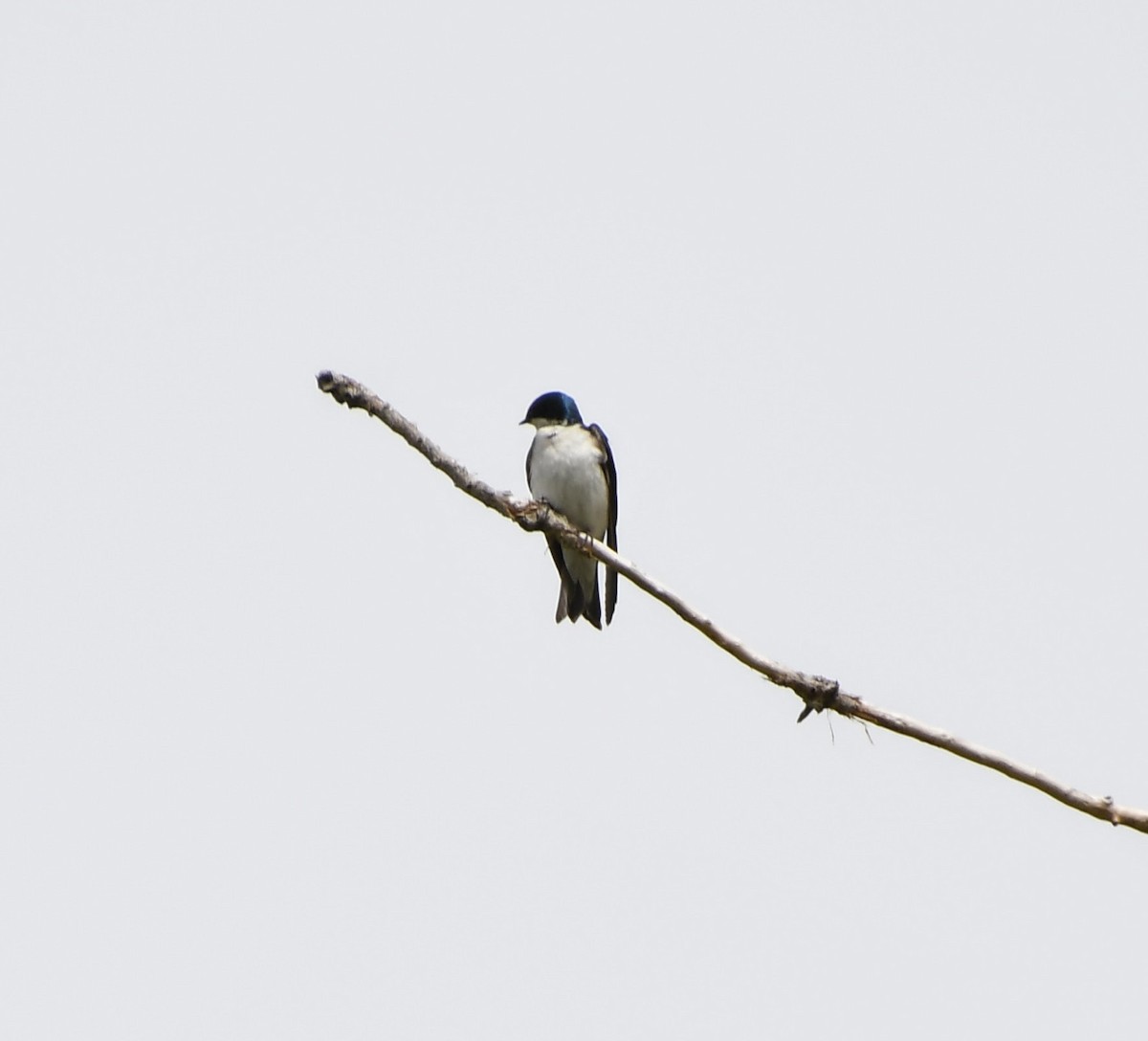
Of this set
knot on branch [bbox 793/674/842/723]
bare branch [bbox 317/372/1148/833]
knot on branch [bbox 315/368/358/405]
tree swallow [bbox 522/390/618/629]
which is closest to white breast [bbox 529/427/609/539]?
tree swallow [bbox 522/390/618/629]

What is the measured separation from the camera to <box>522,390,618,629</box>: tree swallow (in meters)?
10.2

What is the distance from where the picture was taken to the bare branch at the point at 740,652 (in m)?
4.76

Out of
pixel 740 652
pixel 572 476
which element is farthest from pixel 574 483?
pixel 740 652

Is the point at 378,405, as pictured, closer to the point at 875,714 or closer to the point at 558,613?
the point at 875,714

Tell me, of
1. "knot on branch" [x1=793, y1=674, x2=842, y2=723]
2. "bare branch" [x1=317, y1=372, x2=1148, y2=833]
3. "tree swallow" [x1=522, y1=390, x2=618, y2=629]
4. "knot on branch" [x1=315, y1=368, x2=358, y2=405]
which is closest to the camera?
"bare branch" [x1=317, y1=372, x2=1148, y2=833]

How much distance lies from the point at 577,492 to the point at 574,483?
0.18 ft

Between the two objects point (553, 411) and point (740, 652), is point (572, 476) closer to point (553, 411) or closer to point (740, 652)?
point (553, 411)

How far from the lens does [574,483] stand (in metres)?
10.3

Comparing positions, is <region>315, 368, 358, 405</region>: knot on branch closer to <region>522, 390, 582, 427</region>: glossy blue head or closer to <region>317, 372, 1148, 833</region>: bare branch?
<region>317, 372, 1148, 833</region>: bare branch

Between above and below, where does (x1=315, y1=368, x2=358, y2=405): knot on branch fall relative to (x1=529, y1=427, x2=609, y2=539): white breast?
below

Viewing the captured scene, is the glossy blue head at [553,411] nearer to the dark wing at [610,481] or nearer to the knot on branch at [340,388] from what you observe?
the dark wing at [610,481]

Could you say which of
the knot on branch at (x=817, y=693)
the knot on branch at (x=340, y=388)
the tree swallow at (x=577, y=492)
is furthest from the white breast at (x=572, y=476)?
the knot on branch at (x=817, y=693)

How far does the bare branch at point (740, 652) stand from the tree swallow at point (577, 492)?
3.26m

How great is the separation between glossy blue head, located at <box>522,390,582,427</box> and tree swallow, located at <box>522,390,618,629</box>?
132 millimetres
